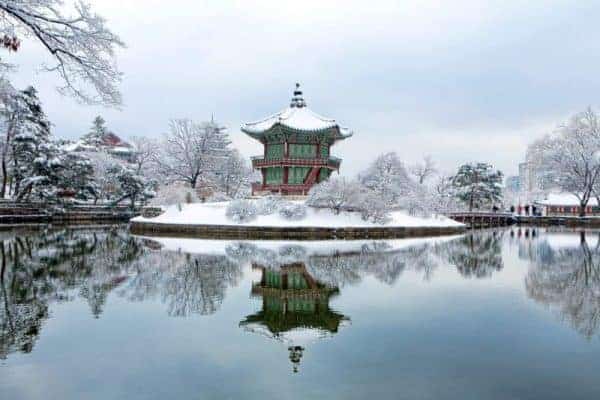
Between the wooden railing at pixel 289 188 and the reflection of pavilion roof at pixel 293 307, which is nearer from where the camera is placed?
the reflection of pavilion roof at pixel 293 307

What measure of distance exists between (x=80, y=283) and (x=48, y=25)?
21.9 feet

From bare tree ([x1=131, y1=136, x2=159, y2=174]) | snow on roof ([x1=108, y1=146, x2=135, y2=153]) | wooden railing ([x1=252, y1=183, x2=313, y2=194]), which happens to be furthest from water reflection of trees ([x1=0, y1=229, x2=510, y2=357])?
snow on roof ([x1=108, y1=146, x2=135, y2=153])

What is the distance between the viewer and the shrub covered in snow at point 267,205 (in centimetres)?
2909

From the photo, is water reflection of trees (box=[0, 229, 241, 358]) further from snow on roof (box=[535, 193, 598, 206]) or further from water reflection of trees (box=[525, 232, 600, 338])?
snow on roof (box=[535, 193, 598, 206])

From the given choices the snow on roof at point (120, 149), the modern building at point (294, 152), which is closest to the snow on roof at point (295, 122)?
the modern building at point (294, 152)

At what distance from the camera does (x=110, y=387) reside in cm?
482

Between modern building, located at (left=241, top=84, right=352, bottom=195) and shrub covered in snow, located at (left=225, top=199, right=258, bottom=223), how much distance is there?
853 centimetres

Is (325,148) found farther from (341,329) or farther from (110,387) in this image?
(110,387)

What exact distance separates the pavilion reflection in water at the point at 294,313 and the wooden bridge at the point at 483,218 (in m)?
36.8

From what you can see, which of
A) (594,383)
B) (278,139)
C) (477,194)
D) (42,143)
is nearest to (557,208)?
(477,194)

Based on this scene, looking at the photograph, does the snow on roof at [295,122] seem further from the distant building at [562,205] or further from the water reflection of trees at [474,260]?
the distant building at [562,205]

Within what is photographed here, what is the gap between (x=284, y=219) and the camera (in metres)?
28.2

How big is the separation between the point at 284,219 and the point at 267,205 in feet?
6.09

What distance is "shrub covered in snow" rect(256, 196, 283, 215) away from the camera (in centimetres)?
2909
